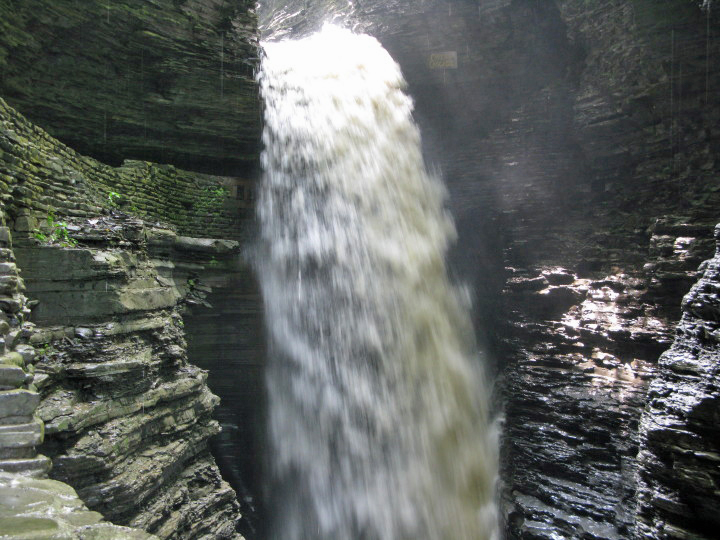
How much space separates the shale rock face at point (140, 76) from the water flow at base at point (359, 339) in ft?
3.17

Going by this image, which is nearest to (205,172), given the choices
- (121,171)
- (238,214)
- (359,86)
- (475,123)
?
(238,214)

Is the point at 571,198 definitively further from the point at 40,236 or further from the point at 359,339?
the point at 40,236

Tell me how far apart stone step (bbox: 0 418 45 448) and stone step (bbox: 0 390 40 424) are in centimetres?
9

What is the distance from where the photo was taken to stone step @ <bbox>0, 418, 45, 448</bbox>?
3119 millimetres

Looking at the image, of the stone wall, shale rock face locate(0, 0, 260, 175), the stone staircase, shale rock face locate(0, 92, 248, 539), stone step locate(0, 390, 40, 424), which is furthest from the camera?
shale rock face locate(0, 0, 260, 175)

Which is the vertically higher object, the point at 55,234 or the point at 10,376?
the point at 55,234

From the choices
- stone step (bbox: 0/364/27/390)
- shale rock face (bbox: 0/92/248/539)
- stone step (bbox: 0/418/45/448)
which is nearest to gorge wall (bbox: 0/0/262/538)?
shale rock face (bbox: 0/92/248/539)

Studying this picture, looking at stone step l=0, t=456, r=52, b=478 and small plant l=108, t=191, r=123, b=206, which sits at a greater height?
small plant l=108, t=191, r=123, b=206

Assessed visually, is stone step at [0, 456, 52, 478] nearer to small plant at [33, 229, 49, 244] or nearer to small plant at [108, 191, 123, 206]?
small plant at [33, 229, 49, 244]

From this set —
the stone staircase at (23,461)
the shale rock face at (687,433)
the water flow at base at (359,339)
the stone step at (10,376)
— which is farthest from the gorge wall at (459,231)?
the stone step at (10,376)

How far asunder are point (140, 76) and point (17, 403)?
23.5ft

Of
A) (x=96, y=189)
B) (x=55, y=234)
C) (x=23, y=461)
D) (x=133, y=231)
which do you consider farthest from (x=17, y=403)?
(x=96, y=189)

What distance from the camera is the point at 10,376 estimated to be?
10.9 ft

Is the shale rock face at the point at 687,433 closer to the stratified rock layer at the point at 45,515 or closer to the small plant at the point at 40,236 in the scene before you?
the stratified rock layer at the point at 45,515
